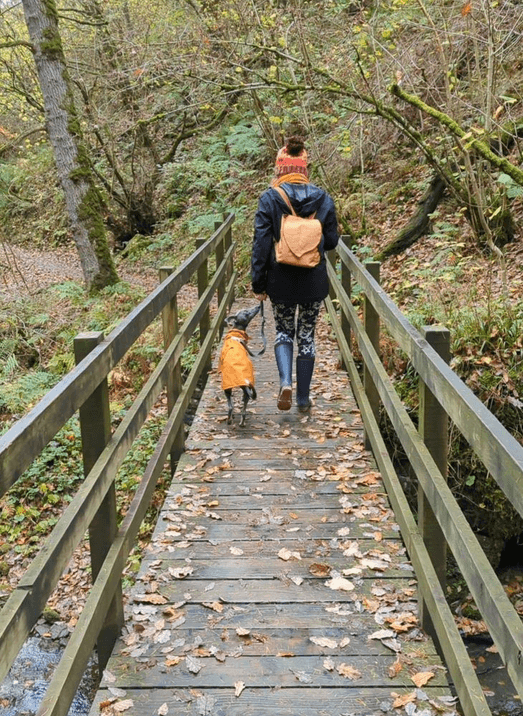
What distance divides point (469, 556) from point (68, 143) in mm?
11644

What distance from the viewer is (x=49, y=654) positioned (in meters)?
5.69

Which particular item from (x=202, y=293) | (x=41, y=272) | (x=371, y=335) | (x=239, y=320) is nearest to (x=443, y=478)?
(x=371, y=335)

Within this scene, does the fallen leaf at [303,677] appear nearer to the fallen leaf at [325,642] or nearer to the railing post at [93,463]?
the fallen leaf at [325,642]

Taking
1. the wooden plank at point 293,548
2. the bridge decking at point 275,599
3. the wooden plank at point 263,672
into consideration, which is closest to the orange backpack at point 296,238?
the bridge decking at point 275,599

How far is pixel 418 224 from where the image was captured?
10.6 m

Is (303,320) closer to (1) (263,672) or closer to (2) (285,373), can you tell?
(2) (285,373)

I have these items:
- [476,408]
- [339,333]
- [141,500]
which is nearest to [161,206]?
[339,333]

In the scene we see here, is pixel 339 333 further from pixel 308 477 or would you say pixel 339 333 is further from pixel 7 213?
pixel 7 213

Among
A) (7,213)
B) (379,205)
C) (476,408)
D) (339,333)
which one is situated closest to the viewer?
(476,408)

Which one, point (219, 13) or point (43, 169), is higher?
point (219, 13)

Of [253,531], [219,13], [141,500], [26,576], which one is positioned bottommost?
[253,531]

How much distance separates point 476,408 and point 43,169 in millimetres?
21719

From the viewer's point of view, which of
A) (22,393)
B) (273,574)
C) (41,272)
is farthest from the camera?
(41,272)

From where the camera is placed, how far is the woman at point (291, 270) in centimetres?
589
